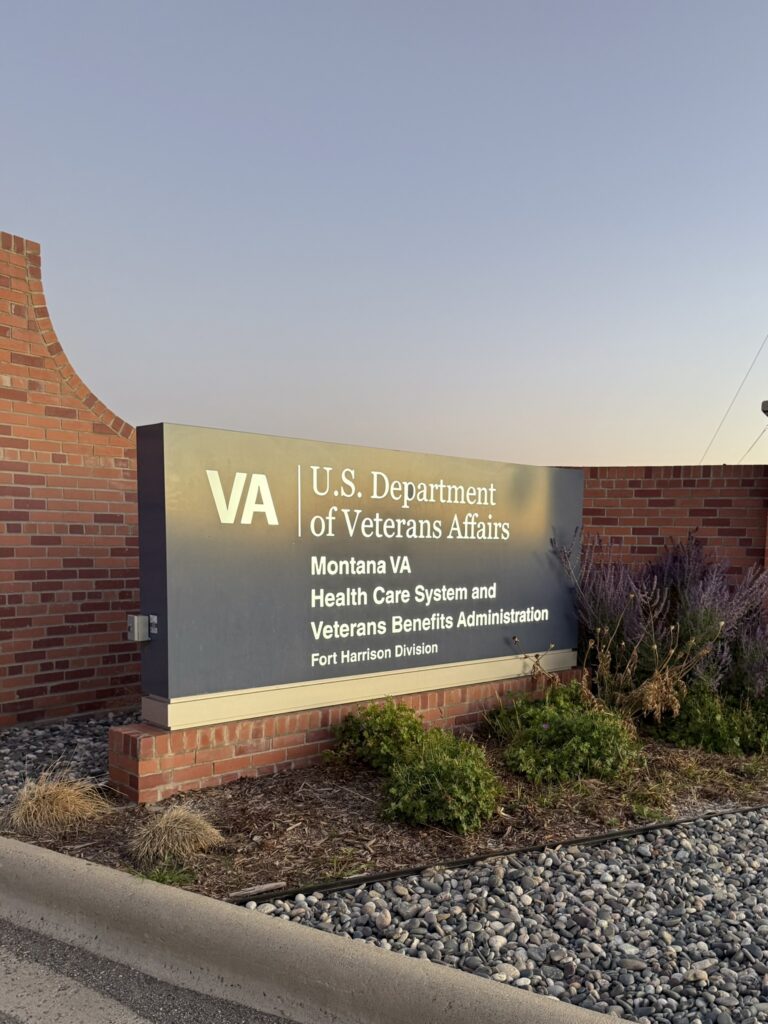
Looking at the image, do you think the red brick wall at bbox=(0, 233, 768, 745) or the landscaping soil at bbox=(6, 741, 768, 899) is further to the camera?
the red brick wall at bbox=(0, 233, 768, 745)

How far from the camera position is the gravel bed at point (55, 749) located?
208 inches

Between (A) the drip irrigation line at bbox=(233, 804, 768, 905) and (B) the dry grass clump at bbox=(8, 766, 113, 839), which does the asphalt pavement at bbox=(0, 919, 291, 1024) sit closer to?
(A) the drip irrigation line at bbox=(233, 804, 768, 905)

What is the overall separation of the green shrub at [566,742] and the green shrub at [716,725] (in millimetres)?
583

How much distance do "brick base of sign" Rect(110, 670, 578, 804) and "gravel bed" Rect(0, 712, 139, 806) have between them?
1.99ft

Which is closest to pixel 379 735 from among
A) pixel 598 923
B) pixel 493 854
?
pixel 493 854

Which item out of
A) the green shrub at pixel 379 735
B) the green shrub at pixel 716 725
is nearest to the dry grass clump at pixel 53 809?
the green shrub at pixel 379 735

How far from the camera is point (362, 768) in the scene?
5.29m

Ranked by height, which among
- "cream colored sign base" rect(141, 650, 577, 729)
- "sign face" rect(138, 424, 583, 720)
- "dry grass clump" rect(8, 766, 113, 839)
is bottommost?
"dry grass clump" rect(8, 766, 113, 839)

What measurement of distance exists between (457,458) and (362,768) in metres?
2.48

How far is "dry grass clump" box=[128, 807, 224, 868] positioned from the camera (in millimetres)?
3857

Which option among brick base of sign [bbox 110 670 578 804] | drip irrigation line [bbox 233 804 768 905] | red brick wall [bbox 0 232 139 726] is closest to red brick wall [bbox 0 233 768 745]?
red brick wall [bbox 0 232 139 726]

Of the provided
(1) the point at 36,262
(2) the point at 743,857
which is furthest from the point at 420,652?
(1) the point at 36,262

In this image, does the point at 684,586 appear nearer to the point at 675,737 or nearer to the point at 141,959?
the point at 675,737

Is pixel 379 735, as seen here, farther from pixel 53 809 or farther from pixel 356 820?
pixel 53 809
